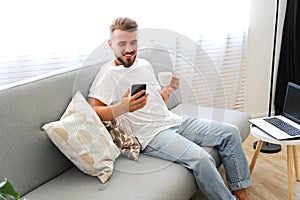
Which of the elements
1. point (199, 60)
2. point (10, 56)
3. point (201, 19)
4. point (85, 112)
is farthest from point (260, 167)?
point (10, 56)

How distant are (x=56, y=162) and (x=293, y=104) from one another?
1564 mm

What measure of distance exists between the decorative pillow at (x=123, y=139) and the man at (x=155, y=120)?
1.7 inches

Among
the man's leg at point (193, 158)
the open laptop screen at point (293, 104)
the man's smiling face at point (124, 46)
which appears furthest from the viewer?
the open laptop screen at point (293, 104)

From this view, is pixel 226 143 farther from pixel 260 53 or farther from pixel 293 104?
pixel 260 53

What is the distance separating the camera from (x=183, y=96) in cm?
192

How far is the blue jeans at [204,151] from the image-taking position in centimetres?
183


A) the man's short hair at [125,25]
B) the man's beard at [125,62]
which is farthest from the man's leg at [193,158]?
the man's short hair at [125,25]

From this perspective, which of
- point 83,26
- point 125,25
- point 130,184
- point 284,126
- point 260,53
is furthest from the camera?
point 260,53

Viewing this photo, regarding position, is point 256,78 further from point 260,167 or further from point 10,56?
point 10,56

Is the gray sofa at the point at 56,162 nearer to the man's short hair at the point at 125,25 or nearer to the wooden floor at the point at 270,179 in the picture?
the man's short hair at the point at 125,25

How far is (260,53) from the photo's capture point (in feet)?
10.8

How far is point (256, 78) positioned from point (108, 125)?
6.20 feet

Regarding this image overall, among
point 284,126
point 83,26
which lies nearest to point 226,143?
point 284,126

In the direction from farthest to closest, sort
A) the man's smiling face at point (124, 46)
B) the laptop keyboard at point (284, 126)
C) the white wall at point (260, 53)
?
1. the white wall at point (260, 53)
2. the laptop keyboard at point (284, 126)
3. the man's smiling face at point (124, 46)
